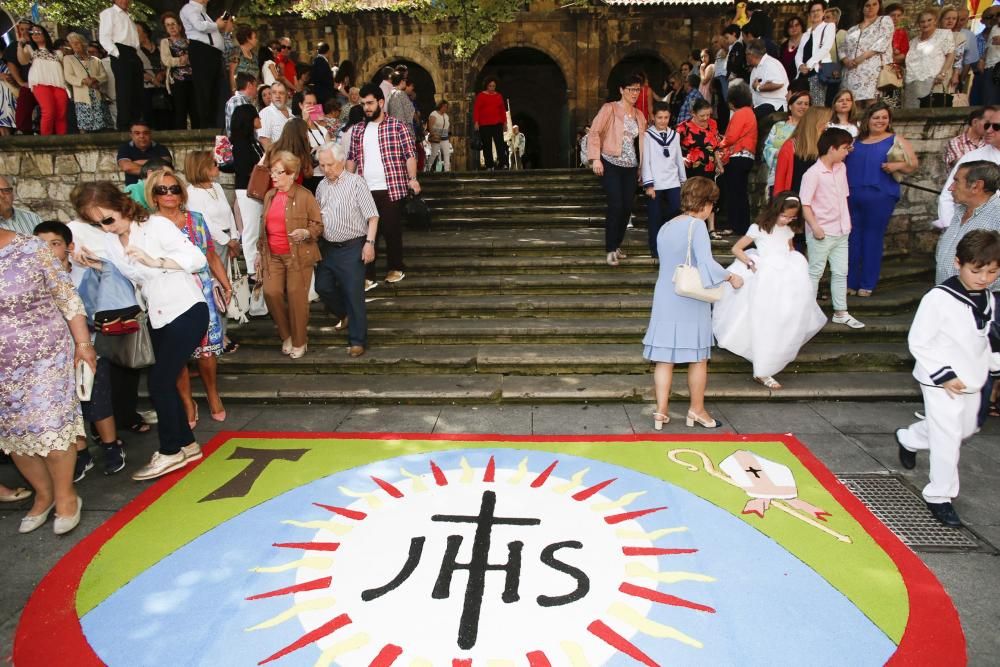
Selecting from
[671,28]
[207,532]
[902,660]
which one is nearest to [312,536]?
[207,532]

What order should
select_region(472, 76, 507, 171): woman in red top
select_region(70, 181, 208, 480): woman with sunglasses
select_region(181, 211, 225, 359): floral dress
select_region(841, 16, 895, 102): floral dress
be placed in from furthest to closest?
select_region(472, 76, 507, 171): woman in red top → select_region(841, 16, 895, 102): floral dress → select_region(181, 211, 225, 359): floral dress → select_region(70, 181, 208, 480): woman with sunglasses

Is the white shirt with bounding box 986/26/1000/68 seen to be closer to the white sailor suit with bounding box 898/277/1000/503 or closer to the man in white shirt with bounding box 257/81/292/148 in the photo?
the white sailor suit with bounding box 898/277/1000/503

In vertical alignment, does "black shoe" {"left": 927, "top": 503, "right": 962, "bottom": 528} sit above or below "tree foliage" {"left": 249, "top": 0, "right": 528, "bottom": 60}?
below

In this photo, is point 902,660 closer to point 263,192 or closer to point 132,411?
point 132,411

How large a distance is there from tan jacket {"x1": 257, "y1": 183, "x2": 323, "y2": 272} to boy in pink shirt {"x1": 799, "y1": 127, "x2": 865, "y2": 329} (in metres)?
4.37

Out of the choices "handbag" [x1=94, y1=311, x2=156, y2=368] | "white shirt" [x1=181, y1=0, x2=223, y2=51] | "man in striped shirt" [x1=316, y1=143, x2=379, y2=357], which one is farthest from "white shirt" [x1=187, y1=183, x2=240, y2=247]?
"white shirt" [x1=181, y1=0, x2=223, y2=51]

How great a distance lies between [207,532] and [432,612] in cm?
148

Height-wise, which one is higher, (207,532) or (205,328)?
→ (205,328)

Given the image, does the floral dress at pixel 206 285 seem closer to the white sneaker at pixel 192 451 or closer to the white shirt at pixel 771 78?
the white sneaker at pixel 192 451

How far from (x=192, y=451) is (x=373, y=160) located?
3616 millimetres

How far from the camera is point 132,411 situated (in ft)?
15.4

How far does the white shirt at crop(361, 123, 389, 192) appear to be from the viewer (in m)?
6.59

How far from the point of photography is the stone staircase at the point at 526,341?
533cm

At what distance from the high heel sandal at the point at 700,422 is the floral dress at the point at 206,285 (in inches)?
141
